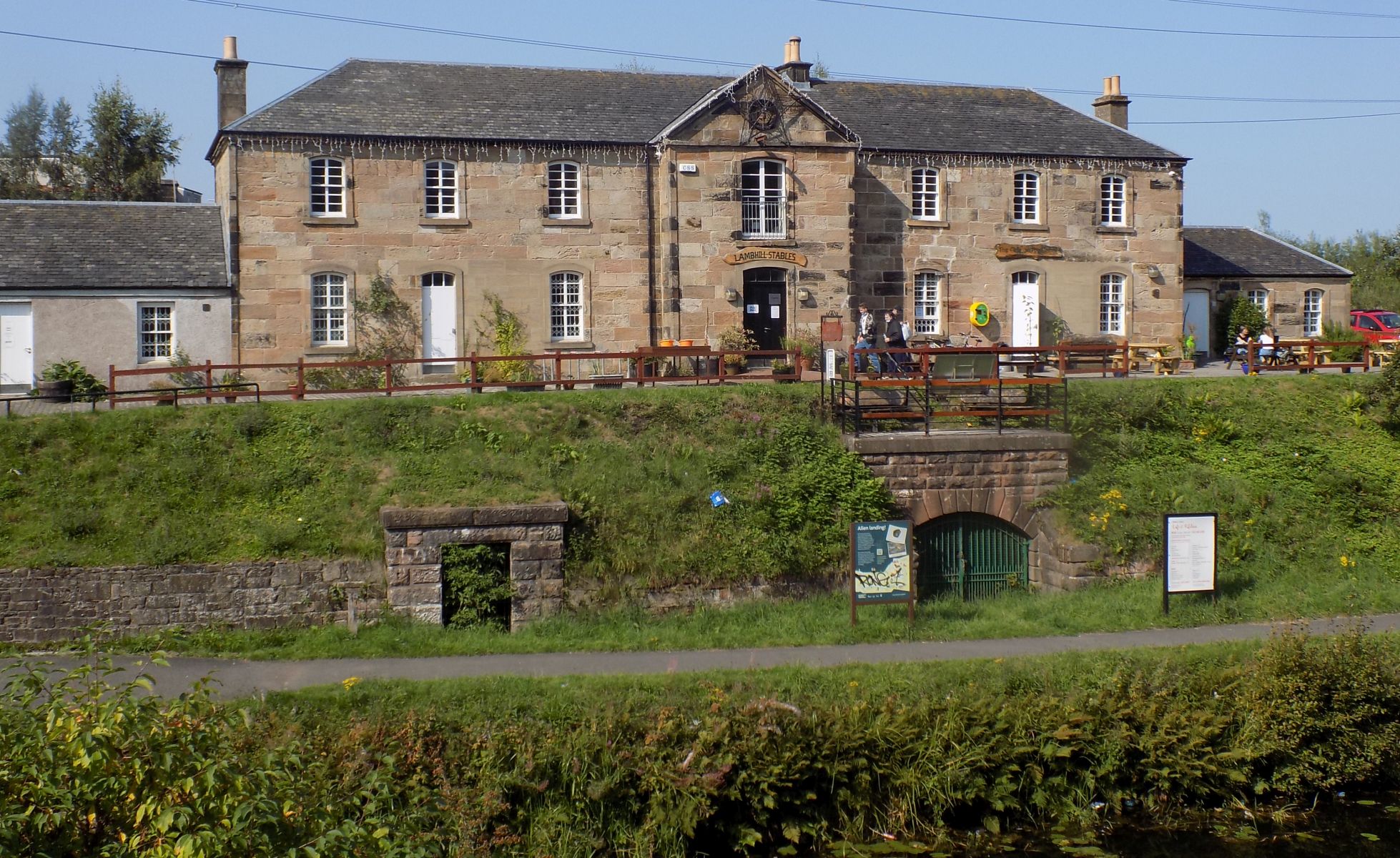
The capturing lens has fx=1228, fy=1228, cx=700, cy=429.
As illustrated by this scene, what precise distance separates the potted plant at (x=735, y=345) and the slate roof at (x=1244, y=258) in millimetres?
13466

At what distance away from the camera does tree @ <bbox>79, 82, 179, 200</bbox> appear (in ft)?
137

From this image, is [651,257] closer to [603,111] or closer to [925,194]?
[603,111]

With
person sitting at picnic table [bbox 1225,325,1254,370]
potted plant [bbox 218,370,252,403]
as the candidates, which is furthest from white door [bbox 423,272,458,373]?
person sitting at picnic table [bbox 1225,325,1254,370]

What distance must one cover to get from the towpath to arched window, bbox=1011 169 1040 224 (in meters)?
17.0

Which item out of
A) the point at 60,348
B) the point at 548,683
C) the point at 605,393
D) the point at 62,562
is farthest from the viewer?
the point at 60,348

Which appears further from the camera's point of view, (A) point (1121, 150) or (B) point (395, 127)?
(A) point (1121, 150)

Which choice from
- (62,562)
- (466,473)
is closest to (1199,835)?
(466,473)

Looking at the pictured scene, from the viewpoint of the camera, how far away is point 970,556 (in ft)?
59.8

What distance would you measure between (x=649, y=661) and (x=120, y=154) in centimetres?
3643

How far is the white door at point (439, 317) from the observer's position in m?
27.0

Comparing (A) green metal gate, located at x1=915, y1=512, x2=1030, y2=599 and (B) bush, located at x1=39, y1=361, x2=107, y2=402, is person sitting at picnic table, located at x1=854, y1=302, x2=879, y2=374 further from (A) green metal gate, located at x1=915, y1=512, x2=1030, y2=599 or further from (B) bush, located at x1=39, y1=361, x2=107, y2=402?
(B) bush, located at x1=39, y1=361, x2=107, y2=402

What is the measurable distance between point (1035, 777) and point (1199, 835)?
5.27 ft

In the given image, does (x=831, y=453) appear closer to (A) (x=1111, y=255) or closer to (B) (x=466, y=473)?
(B) (x=466, y=473)

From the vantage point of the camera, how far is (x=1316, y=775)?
12086mm
